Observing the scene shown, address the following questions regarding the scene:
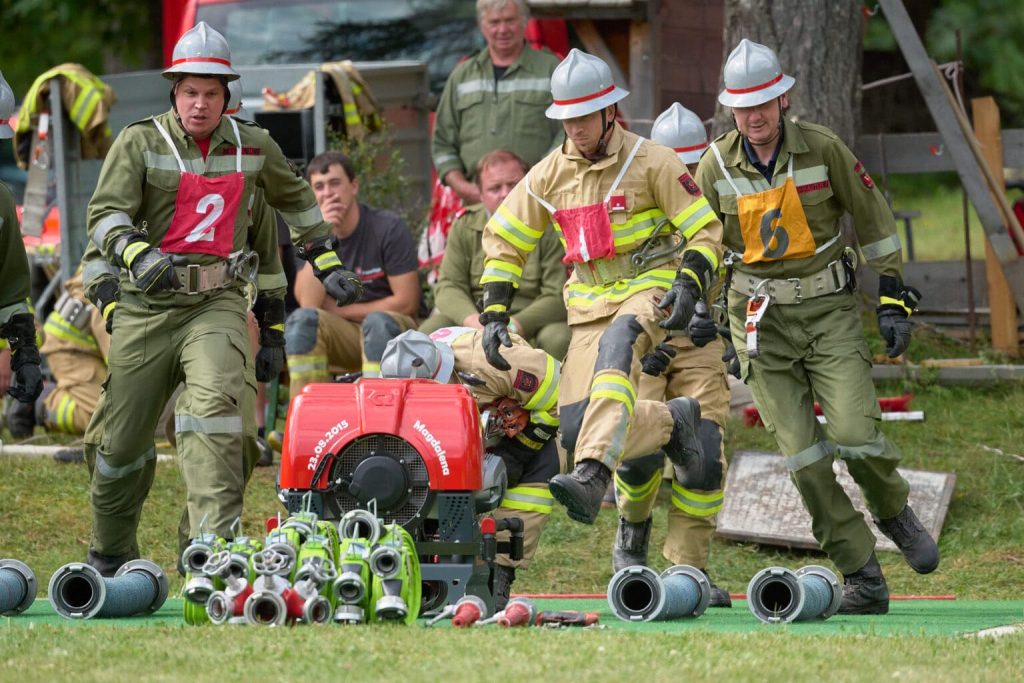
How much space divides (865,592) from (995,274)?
5132 millimetres

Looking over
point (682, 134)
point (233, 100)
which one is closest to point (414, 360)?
point (233, 100)

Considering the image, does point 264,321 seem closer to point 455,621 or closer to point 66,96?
point 455,621

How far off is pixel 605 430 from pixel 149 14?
12.6 m

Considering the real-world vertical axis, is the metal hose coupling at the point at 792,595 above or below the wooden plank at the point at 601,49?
below

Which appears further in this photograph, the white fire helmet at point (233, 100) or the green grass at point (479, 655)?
the white fire helmet at point (233, 100)

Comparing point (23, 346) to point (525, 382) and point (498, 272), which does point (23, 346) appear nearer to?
point (498, 272)

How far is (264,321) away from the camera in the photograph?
8.69m

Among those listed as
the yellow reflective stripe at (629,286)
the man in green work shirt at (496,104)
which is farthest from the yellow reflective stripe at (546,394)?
the man in green work shirt at (496,104)

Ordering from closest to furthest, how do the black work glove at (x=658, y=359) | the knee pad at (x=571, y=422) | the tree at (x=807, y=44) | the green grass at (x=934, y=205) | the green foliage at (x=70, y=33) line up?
the knee pad at (x=571, y=422) → the black work glove at (x=658, y=359) → the tree at (x=807, y=44) → the green foliage at (x=70, y=33) → the green grass at (x=934, y=205)

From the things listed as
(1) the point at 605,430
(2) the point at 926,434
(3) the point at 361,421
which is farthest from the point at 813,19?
(3) the point at 361,421

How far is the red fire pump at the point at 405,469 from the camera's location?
6566 mm

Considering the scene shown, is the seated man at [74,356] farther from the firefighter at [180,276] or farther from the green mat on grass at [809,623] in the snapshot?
the green mat on grass at [809,623]

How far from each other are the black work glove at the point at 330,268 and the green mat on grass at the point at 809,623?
151 centimetres

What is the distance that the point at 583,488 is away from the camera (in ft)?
23.7
